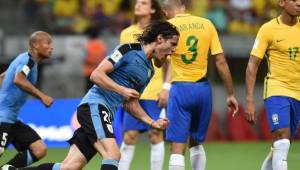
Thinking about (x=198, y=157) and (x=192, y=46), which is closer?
(x=192, y=46)

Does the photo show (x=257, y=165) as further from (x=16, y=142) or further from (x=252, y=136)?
(x=252, y=136)

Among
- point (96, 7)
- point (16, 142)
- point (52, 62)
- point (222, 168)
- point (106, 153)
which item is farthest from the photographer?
point (96, 7)

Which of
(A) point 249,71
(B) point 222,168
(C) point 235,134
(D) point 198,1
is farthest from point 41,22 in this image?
(A) point 249,71

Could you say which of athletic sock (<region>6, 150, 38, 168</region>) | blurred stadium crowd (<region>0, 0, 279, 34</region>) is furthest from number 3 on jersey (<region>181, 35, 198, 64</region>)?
blurred stadium crowd (<region>0, 0, 279, 34</region>)

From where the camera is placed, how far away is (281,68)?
9641 millimetres

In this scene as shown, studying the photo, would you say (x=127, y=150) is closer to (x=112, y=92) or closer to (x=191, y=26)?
(x=191, y=26)

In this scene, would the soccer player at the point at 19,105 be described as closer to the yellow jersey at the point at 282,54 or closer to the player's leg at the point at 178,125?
the player's leg at the point at 178,125

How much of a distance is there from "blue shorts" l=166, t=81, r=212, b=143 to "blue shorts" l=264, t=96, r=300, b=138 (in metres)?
0.74

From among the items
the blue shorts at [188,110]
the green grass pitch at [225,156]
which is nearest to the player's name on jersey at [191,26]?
the blue shorts at [188,110]

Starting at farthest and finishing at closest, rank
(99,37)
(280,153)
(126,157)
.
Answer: (99,37)
(126,157)
(280,153)

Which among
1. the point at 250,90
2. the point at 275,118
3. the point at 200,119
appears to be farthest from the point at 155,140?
the point at 275,118

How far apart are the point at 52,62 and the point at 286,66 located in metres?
9.64

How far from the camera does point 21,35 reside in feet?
63.0

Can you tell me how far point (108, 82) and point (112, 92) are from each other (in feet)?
1.20
